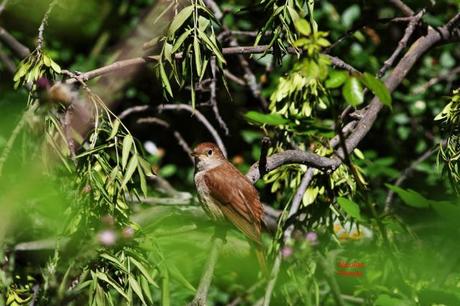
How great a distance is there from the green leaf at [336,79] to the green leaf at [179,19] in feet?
3.11

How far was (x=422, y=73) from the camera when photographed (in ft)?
23.6

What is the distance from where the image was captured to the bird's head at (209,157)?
4.72m

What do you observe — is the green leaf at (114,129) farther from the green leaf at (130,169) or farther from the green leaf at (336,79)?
the green leaf at (336,79)

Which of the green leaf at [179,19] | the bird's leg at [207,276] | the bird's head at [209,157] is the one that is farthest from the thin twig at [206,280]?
the bird's head at [209,157]

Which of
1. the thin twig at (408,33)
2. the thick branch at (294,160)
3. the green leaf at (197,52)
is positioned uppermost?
the thin twig at (408,33)

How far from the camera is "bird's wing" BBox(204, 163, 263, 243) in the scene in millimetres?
4309

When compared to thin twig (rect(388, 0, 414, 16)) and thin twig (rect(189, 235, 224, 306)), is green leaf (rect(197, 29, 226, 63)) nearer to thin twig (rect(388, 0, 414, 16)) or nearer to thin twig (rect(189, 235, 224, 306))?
thin twig (rect(189, 235, 224, 306))

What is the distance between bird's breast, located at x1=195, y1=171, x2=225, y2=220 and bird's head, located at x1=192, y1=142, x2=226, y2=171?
6 centimetres

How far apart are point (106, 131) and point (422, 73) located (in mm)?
4814

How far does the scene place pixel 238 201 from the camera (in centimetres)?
443

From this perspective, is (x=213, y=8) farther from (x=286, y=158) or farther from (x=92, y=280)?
(x=92, y=280)

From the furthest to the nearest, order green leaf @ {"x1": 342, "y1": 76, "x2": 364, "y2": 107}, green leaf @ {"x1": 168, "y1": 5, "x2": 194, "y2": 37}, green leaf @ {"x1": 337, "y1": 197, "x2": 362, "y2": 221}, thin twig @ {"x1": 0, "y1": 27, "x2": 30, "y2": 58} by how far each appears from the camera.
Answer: thin twig @ {"x1": 0, "y1": 27, "x2": 30, "y2": 58} → green leaf @ {"x1": 168, "y1": 5, "x2": 194, "y2": 37} → green leaf @ {"x1": 337, "y1": 197, "x2": 362, "y2": 221} → green leaf @ {"x1": 342, "y1": 76, "x2": 364, "y2": 107}

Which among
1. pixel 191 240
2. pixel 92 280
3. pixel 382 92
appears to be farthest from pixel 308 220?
pixel 382 92

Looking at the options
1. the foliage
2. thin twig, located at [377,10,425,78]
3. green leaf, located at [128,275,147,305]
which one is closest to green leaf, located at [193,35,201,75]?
the foliage
